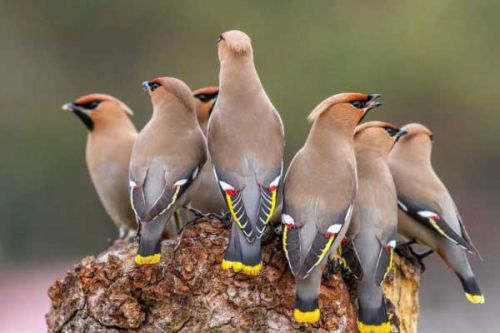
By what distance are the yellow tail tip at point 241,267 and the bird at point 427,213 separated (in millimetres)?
1600

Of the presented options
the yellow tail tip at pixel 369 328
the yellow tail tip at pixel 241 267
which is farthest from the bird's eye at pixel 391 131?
the yellow tail tip at pixel 241 267

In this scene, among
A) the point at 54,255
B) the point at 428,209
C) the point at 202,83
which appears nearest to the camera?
the point at 428,209

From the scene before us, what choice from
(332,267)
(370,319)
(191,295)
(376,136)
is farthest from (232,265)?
(376,136)

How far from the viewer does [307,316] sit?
16.1 feet

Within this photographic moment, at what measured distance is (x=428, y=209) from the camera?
20.7ft

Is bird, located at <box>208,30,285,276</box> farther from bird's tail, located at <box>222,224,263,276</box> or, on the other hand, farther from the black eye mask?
the black eye mask

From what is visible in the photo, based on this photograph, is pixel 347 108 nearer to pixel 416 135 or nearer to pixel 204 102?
pixel 416 135

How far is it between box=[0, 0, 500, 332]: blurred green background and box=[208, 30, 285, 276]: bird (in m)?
7.60

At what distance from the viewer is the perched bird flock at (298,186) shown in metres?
5.18

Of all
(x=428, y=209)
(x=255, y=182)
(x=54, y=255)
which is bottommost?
(x=54, y=255)

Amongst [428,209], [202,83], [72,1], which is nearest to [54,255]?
[202,83]

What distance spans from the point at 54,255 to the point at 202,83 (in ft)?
9.77

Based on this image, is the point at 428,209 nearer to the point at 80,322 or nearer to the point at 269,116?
the point at 269,116

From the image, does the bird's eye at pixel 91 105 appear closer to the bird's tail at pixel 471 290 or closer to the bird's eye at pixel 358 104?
the bird's eye at pixel 358 104
